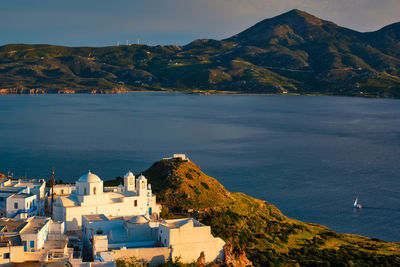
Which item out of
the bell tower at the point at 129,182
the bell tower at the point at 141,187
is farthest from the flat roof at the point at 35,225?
the bell tower at the point at 129,182

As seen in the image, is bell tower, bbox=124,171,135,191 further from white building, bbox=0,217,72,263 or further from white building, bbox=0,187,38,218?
white building, bbox=0,217,72,263

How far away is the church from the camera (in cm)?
3703

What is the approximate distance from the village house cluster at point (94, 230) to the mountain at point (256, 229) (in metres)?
4.45

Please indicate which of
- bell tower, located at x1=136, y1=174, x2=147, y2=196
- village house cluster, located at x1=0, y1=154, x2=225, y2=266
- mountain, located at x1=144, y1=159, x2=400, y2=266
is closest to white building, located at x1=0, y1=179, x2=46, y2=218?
village house cluster, located at x1=0, y1=154, x2=225, y2=266

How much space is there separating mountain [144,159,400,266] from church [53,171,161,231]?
3477mm

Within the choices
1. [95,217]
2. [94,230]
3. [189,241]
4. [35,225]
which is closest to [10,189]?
[95,217]

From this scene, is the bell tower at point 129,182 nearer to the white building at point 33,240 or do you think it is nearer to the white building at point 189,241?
the white building at point 33,240

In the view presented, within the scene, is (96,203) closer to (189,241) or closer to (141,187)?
(141,187)

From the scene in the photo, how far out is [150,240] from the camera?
33.2m

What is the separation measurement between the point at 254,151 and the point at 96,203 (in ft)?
216

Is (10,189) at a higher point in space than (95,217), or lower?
higher

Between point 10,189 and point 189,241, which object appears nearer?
point 189,241

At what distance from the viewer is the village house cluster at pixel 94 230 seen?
96.8 feet

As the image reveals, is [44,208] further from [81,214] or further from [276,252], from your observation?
[276,252]
